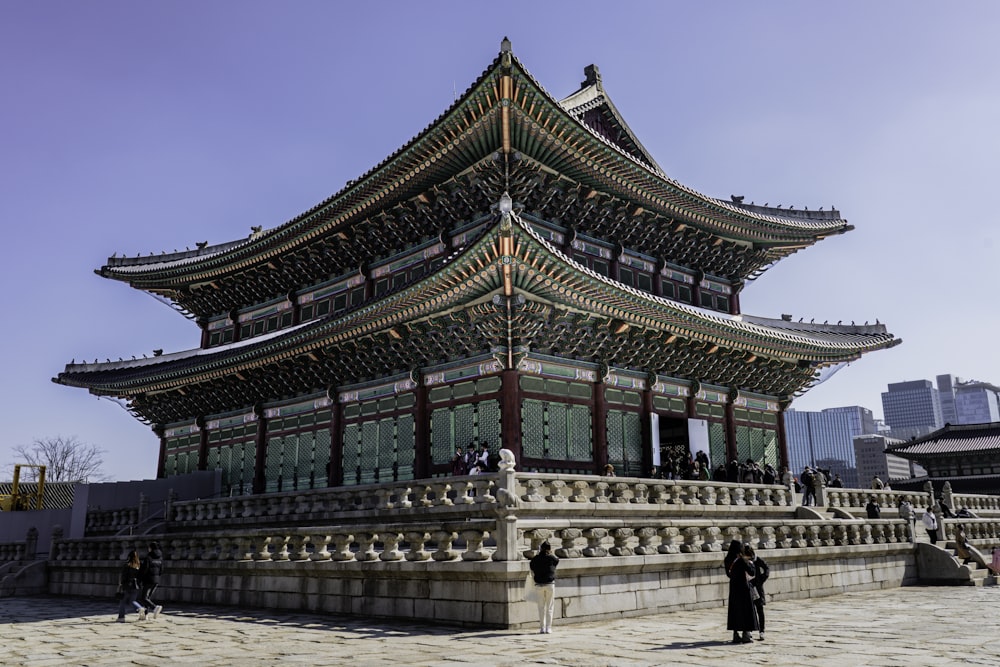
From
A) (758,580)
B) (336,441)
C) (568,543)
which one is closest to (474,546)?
(568,543)

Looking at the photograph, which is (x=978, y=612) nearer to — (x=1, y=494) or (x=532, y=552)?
(x=532, y=552)

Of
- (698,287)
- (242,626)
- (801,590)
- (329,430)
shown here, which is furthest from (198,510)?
(698,287)

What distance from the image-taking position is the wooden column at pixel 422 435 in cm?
2473

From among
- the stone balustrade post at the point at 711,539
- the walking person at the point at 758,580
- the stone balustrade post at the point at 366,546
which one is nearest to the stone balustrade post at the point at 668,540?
the stone balustrade post at the point at 711,539

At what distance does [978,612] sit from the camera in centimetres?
1458

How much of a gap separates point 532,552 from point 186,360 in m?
24.3

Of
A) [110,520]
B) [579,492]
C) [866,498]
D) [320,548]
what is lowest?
[320,548]

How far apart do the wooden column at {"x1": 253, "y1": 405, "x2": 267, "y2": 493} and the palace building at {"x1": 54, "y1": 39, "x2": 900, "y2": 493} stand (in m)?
0.08

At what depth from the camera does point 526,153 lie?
2470 centimetres

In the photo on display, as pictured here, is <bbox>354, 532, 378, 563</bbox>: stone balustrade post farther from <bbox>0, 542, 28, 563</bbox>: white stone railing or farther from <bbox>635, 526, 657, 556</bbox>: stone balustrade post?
<bbox>0, 542, 28, 563</bbox>: white stone railing

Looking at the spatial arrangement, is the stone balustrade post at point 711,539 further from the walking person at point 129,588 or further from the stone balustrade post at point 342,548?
the walking person at point 129,588

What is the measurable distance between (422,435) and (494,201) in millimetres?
7638

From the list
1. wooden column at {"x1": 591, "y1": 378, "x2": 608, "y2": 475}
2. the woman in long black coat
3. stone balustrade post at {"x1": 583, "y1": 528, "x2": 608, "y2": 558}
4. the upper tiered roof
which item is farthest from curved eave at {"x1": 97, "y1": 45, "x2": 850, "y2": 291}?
the woman in long black coat

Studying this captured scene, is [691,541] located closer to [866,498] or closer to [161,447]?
[866,498]
